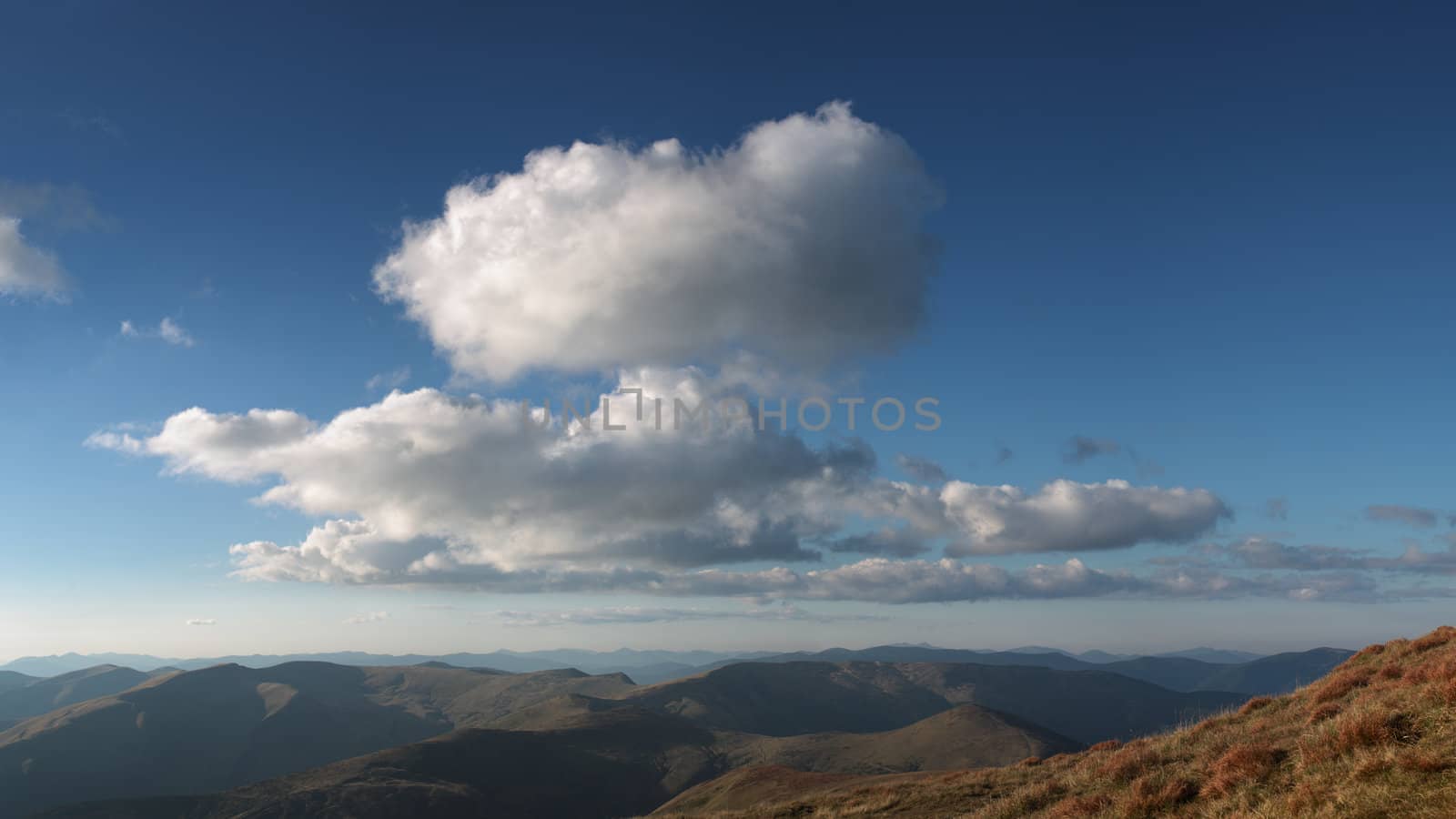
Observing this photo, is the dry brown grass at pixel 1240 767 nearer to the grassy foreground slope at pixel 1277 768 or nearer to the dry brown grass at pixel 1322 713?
the grassy foreground slope at pixel 1277 768

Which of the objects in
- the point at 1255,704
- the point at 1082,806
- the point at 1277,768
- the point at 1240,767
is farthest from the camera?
the point at 1255,704

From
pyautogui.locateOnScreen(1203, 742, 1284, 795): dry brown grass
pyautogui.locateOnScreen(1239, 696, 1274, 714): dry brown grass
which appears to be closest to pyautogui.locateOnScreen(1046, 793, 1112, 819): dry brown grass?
pyautogui.locateOnScreen(1203, 742, 1284, 795): dry brown grass

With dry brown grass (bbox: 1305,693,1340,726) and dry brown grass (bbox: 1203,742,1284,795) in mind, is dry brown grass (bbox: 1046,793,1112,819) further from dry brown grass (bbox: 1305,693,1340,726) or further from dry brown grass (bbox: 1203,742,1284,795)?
dry brown grass (bbox: 1305,693,1340,726)

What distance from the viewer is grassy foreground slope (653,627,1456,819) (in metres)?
15.9

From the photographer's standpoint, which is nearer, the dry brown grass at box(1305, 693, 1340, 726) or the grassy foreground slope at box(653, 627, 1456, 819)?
the grassy foreground slope at box(653, 627, 1456, 819)

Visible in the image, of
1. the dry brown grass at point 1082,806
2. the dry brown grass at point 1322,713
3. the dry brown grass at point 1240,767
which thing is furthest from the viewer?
the dry brown grass at point 1322,713

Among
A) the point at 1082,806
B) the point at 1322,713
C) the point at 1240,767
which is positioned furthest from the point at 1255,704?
the point at 1082,806

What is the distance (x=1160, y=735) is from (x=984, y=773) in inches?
341

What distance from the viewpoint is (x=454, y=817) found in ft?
594

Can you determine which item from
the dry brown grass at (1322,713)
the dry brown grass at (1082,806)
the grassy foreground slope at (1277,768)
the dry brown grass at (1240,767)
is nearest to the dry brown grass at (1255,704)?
the grassy foreground slope at (1277,768)

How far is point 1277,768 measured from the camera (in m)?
19.5

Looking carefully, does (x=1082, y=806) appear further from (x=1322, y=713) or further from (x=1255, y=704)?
(x=1255, y=704)

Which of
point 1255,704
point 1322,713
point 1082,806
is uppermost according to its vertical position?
point 1322,713

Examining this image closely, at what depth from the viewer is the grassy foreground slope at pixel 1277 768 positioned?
15.9m
